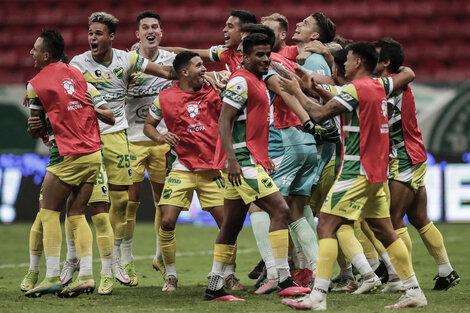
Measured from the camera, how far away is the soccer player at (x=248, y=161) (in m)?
5.96

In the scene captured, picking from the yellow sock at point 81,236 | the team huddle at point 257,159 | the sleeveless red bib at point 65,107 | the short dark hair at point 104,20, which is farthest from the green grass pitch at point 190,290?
the short dark hair at point 104,20

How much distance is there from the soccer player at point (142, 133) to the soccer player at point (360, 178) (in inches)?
108

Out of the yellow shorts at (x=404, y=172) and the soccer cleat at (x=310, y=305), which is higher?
the yellow shorts at (x=404, y=172)

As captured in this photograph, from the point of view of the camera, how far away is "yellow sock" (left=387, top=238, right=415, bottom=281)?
5.54 meters

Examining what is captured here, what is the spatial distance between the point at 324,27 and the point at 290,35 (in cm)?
897

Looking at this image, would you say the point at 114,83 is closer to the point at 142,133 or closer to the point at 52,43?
the point at 142,133

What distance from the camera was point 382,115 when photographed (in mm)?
5609

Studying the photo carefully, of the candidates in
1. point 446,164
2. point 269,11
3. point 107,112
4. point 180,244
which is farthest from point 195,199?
point 107,112

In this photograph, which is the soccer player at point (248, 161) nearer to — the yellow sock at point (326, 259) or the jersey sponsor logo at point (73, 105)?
the yellow sock at point (326, 259)

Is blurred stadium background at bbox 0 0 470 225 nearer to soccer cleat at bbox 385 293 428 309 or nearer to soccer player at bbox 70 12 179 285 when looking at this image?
soccer player at bbox 70 12 179 285

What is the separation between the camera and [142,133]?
809cm

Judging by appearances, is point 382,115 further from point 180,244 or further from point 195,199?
point 195,199

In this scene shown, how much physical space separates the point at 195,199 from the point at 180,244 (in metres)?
2.24

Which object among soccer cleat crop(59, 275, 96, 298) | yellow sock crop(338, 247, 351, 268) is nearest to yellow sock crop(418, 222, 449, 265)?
yellow sock crop(338, 247, 351, 268)
